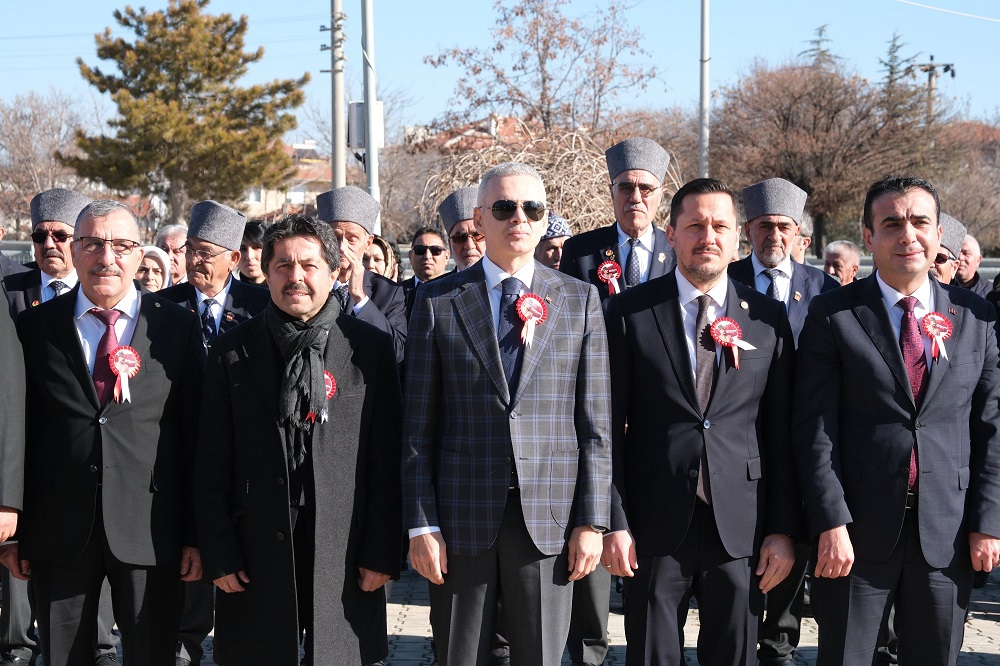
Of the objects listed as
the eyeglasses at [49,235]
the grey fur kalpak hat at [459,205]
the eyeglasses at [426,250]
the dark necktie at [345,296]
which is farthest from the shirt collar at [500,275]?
the eyeglasses at [426,250]

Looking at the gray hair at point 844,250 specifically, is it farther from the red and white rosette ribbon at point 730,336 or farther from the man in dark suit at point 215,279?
the red and white rosette ribbon at point 730,336

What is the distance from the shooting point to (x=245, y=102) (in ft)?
109

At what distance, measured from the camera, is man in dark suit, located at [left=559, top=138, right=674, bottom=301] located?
5273 mm

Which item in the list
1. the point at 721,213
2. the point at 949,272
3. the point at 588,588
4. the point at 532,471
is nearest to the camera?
the point at 532,471

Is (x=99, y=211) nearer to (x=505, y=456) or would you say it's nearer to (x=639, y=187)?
(x=505, y=456)

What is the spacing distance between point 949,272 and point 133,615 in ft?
18.3

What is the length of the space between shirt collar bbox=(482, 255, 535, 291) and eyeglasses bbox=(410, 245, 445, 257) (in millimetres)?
3379

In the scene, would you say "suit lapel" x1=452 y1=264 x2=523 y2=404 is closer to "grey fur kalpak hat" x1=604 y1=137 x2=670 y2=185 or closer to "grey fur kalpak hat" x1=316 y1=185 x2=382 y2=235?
"grey fur kalpak hat" x1=604 y1=137 x2=670 y2=185

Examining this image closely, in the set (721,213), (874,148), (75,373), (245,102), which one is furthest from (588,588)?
(245,102)

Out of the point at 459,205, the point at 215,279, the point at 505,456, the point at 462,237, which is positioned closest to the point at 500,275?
the point at 505,456

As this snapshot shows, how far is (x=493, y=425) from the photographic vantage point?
347 centimetres

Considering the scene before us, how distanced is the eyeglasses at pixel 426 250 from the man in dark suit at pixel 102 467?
3239 millimetres

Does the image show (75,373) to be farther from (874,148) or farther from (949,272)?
(874,148)

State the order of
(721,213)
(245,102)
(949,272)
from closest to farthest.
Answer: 1. (721,213)
2. (949,272)
3. (245,102)
